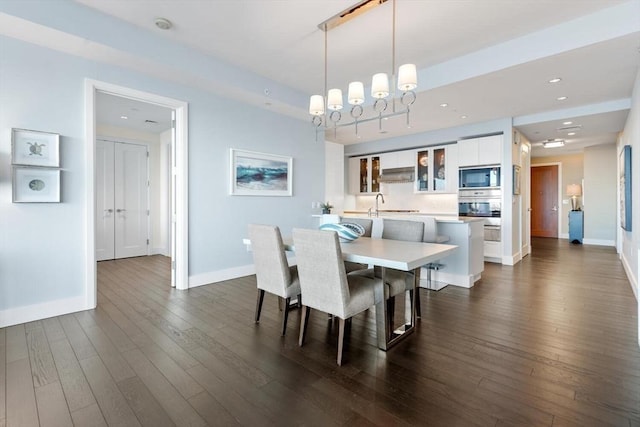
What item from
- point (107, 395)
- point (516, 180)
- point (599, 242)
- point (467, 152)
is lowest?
point (107, 395)

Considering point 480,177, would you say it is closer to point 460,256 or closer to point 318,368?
point 460,256

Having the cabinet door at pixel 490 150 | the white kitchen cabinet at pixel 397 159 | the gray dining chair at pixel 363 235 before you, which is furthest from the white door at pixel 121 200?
the cabinet door at pixel 490 150

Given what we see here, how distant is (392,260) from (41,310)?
3.31m

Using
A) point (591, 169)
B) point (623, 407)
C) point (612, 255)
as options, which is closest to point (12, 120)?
point (623, 407)

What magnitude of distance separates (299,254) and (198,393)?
1.06 m

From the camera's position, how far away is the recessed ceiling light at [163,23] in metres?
2.96

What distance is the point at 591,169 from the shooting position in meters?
8.02

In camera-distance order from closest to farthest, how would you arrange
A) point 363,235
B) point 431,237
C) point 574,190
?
point 363,235, point 431,237, point 574,190

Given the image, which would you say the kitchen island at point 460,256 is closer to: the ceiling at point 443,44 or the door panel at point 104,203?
the ceiling at point 443,44

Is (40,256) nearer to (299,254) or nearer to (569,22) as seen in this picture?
(299,254)

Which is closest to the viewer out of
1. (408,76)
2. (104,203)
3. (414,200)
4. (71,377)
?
(71,377)

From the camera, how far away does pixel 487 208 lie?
5801mm

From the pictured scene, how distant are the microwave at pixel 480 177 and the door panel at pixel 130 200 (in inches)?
255

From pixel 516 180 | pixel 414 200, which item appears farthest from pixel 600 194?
pixel 414 200
